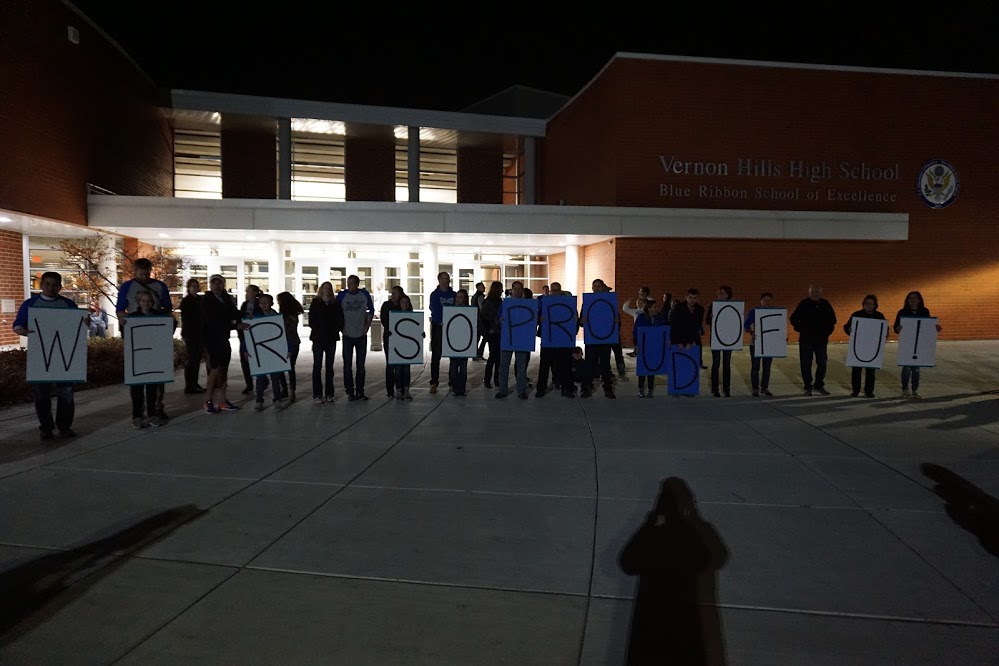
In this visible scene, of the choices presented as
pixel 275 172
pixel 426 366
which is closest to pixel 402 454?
pixel 426 366

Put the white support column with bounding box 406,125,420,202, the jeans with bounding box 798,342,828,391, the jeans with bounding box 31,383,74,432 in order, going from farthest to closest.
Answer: the white support column with bounding box 406,125,420,202 → the jeans with bounding box 798,342,828,391 → the jeans with bounding box 31,383,74,432

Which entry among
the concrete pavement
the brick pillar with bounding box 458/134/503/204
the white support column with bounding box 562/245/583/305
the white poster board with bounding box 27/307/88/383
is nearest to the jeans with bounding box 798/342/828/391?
the concrete pavement

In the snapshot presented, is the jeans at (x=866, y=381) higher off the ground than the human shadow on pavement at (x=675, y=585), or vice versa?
Answer: the jeans at (x=866, y=381)

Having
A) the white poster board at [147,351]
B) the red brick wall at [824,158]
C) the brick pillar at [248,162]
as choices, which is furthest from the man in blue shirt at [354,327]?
the brick pillar at [248,162]

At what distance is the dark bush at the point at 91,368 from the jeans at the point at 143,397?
1756mm

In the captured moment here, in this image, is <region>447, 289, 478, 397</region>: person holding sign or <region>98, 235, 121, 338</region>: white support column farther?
<region>98, 235, 121, 338</region>: white support column

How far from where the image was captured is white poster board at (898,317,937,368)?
11.1 meters

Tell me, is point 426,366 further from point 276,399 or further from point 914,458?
point 914,458

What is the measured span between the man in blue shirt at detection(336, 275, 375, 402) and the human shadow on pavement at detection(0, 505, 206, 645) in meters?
5.52

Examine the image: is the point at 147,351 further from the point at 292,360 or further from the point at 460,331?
the point at 460,331

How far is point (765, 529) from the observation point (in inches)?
194

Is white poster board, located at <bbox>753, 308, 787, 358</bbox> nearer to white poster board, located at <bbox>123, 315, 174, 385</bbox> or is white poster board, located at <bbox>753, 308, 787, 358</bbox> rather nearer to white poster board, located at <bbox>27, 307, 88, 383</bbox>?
white poster board, located at <bbox>123, 315, 174, 385</bbox>

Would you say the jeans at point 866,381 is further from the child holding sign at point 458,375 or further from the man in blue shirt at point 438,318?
the man in blue shirt at point 438,318

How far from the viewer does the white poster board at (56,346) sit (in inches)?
300
